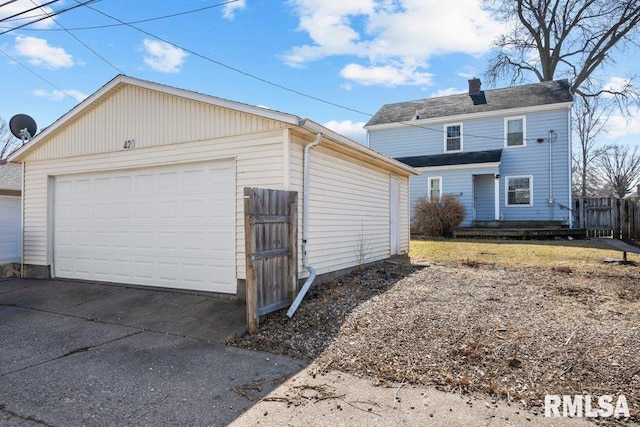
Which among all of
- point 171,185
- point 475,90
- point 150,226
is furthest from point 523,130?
point 150,226

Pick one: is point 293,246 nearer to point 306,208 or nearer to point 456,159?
point 306,208

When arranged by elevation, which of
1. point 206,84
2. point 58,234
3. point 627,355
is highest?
point 206,84

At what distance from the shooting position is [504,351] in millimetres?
3977

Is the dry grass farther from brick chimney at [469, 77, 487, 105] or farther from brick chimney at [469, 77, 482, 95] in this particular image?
brick chimney at [469, 77, 482, 95]

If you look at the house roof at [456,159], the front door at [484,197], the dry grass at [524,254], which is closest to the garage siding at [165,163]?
the dry grass at [524,254]

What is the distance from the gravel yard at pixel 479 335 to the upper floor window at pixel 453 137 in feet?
41.3

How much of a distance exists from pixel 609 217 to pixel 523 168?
3854 mm

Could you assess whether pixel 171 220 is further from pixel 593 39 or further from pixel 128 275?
pixel 593 39

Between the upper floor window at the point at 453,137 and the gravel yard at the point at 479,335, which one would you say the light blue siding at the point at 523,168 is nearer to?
the upper floor window at the point at 453,137

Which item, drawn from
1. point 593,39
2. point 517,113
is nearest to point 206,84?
point 517,113

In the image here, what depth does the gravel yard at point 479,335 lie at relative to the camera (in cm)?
348

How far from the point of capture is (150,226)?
7.18 metres

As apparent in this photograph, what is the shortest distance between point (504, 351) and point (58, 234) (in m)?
8.85

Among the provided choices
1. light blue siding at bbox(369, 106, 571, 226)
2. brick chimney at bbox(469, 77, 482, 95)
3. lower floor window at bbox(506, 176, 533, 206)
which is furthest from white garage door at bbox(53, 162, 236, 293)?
brick chimney at bbox(469, 77, 482, 95)
